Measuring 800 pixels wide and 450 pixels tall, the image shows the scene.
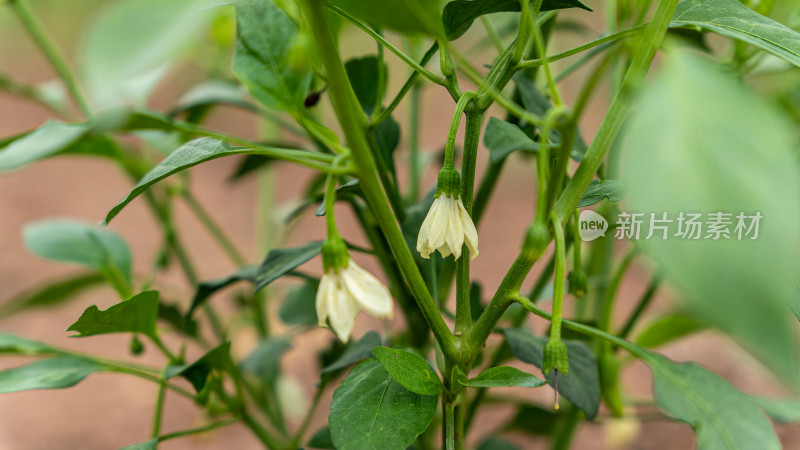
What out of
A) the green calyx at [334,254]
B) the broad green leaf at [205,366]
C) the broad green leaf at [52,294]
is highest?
the green calyx at [334,254]

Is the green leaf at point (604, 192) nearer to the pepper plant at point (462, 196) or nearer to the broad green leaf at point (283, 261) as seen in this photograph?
the pepper plant at point (462, 196)

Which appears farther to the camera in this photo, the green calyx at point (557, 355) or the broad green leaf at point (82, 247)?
the broad green leaf at point (82, 247)

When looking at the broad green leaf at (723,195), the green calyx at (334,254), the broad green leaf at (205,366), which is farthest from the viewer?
the broad green leaf at (205,366)

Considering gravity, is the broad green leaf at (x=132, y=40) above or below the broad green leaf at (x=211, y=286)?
above

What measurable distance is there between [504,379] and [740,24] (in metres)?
0.16

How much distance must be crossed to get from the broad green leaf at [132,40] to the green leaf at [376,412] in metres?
0.16

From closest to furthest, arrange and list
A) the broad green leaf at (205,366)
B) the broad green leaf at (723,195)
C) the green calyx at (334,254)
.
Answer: the broad green leaf at (723,195) < the green calyx at (334,254) < the broad green leaf at (205,366)

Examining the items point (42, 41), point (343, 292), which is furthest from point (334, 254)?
point (42, 41)

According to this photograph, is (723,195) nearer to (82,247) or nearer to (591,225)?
(591,225)

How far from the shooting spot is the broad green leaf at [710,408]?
0.83ft

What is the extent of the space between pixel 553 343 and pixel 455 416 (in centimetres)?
10

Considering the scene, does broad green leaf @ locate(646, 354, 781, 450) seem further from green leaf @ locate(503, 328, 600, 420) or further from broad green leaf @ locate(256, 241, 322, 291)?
broad green leaf @ locate(256, 241, 322, 291)

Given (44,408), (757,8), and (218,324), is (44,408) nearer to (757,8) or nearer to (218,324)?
(218,324)

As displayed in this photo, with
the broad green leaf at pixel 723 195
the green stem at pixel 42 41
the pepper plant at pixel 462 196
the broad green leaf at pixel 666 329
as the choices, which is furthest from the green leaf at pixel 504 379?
the green stem at pixel 42 41
